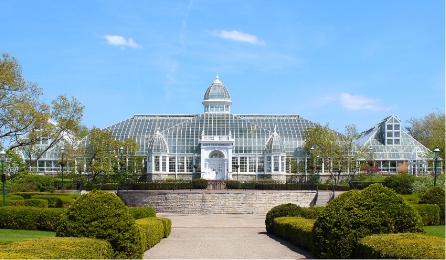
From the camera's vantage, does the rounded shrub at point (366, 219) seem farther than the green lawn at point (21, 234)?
No

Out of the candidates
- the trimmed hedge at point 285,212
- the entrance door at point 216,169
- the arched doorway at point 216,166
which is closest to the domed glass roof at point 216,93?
the arched doorway at point 216,166

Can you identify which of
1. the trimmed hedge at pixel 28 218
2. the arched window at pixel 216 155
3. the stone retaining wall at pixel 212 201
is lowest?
the stone retaining wall at pixel 212 201

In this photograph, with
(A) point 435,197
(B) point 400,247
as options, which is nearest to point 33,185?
(A) point 435,197

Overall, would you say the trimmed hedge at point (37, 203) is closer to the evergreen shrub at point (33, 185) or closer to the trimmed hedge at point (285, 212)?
the trimmed hedge at point (285, 212)

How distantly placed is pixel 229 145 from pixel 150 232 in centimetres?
4067

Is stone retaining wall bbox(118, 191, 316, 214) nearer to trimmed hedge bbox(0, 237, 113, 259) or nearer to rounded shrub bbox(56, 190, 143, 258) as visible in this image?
rounded shrub bbox(56, 190, 143, 258)

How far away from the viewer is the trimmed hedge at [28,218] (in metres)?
23.6

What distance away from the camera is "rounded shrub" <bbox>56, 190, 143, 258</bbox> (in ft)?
43.8

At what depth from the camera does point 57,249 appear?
10.5 metres

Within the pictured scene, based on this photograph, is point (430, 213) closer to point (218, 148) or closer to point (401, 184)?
point (401, 184)

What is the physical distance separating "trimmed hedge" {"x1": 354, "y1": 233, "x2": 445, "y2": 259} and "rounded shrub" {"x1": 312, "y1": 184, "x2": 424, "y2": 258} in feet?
1.51

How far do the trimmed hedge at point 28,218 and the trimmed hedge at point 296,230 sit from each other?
956cm

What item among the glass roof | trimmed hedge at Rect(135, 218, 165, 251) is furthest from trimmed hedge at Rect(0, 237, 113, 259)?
the glass roof

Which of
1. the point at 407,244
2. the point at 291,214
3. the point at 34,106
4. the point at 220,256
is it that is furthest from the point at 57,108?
the point at 407,244
